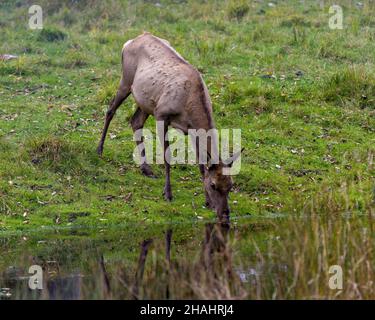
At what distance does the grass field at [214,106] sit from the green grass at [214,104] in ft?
0.09

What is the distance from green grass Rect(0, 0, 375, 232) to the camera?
12453 mm

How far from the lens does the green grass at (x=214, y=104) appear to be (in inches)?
490

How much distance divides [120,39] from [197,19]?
2.27 metres

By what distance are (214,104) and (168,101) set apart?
2.67 m

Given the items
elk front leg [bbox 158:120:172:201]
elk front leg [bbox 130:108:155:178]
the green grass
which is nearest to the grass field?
the green grass

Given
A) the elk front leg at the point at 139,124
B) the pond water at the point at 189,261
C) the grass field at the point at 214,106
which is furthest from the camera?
the elk front leg at the point at 139,124

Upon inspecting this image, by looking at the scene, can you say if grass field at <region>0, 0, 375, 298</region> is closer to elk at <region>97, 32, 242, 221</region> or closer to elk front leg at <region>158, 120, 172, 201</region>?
elk front leg at <region>158, 120, 172, 201</region>

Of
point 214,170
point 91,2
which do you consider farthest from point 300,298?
point 91,2

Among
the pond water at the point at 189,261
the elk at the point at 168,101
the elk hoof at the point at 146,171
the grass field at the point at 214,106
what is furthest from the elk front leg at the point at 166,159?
the pond water at the point at 189,261

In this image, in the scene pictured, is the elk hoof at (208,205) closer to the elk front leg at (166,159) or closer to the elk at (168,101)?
the elk at (168,101)

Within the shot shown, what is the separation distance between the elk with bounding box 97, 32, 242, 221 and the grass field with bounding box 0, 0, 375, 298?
1.96 ft

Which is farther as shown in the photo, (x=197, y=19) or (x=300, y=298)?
(x=197, y=19)

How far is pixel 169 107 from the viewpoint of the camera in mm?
12586
